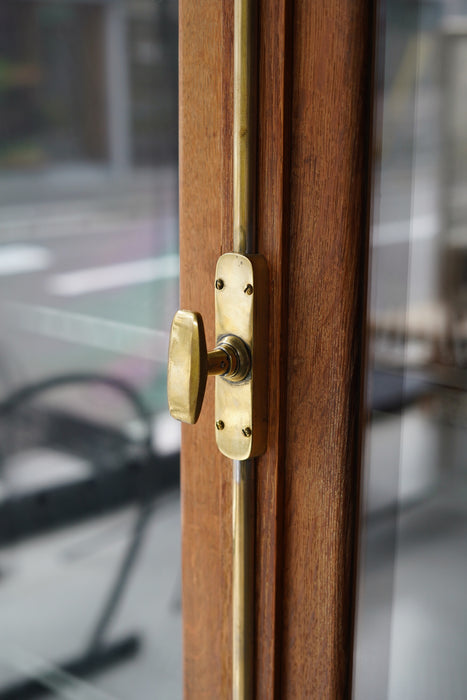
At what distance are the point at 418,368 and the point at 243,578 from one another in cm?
18

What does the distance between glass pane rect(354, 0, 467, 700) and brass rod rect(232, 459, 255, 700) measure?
71 millimetres

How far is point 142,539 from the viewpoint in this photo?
716 millimetres

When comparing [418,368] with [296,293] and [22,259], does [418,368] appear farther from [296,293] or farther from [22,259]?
[22,259]

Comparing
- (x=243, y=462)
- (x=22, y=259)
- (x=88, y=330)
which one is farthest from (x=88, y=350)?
(x=243, y=462)

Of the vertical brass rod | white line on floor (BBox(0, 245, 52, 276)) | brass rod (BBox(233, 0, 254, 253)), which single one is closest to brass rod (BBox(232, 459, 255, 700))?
the vertical brass rod

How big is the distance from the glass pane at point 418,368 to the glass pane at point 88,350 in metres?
0.22

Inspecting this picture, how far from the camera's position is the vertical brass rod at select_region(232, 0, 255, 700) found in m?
0.45

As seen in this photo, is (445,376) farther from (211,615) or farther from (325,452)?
(211,615)

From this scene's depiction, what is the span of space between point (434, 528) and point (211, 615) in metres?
0.19

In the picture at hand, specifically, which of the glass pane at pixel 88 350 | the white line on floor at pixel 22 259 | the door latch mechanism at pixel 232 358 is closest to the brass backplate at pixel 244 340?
the door latch mechanism at pixel 232 358

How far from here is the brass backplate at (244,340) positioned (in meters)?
0.46

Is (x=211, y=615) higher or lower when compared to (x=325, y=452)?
lower

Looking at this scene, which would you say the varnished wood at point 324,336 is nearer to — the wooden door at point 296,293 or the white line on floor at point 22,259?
the wooden door at point 296,293

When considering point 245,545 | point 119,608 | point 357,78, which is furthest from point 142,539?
point 357,78
